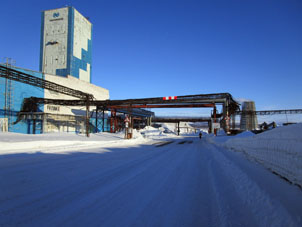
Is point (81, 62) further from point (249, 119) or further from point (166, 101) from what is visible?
point (249, 119)

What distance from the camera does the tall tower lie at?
38656 millimetres

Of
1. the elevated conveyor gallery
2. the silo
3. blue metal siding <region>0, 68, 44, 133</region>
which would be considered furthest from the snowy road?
the silo

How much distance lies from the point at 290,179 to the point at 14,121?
→ 27.8 m

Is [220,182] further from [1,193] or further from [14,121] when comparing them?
[14,121]

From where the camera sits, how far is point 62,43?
3916cm

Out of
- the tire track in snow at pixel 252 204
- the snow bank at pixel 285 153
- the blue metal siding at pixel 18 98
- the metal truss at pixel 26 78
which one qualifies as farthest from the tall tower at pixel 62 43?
the tire track in snow at pixel 252 204

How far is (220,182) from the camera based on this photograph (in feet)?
12.8

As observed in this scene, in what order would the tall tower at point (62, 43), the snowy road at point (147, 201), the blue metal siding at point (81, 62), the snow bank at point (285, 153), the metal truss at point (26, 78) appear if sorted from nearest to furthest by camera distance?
1. the snowy road at point (147, 201)
2. the snow bank at point (285, 153)
3. the metal truss at point (26, 78)
4. the tall tower at point (62, 43)
5. the blue metal siding at point (81, 62)

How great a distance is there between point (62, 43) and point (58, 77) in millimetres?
17077

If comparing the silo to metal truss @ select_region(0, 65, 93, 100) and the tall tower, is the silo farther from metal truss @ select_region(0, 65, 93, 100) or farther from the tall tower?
the tall tower

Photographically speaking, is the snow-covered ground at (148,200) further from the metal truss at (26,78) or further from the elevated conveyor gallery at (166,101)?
the elevated conveyor gallery at (166,101)

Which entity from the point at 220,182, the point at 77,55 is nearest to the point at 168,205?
the point at 220,182

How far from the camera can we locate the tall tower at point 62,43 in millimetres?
38656

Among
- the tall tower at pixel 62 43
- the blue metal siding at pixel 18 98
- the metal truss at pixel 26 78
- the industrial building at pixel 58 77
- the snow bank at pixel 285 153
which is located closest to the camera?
the snow bank at pixel 285 153
